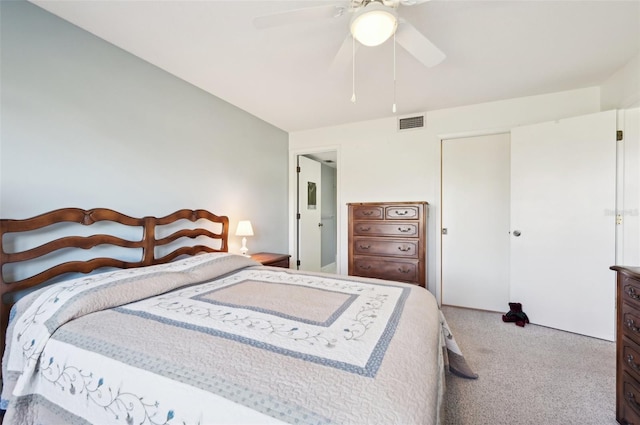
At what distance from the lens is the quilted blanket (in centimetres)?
70

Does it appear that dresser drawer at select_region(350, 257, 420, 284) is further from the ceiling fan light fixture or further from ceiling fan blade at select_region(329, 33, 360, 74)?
the ceiling fan light fixture

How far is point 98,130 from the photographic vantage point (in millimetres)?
1876

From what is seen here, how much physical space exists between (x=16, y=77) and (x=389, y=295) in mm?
2488

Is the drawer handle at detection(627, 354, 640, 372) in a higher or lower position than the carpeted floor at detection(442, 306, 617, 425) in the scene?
higher

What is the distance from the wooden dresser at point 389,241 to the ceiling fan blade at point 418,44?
157cm

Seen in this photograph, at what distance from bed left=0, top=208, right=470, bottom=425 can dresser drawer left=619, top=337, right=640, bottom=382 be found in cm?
82

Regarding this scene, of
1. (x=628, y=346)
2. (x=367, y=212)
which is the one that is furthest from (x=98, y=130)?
(x=628, y=346)

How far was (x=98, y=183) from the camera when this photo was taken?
1.87m

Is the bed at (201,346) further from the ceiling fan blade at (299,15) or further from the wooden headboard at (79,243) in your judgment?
the ceiling fan blade at (299,15)

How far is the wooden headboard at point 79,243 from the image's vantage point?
1430mm

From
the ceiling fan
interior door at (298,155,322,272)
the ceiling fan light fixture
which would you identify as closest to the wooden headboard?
the ceiling fan

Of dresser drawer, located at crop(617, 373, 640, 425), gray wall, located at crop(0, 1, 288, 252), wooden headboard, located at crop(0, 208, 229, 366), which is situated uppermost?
gray wall, located at crop(0, 1, 288, 252)

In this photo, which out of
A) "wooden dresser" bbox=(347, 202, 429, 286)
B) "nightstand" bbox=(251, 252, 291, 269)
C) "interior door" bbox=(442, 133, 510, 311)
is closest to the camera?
"nightstand" bbox=(251, 252, 291, 269)

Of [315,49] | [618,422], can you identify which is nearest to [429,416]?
[618,422]
